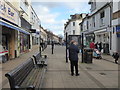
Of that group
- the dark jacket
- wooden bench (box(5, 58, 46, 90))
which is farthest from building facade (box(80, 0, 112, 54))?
wooden bench (box(5, 58, 46, 90))

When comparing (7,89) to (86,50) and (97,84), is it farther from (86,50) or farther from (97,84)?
(86,50)

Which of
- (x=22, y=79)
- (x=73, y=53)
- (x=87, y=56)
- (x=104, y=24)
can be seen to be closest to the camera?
(x=22, y=79)

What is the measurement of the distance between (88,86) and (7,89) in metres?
2.93

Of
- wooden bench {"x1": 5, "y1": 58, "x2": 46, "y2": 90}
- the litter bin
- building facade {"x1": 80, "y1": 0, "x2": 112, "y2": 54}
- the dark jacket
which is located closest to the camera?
wooden bench {"x1": 5, "y1": 58, "x2": 46, "y2": 90}

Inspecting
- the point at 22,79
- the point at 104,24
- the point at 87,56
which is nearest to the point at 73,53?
the point at 22,79

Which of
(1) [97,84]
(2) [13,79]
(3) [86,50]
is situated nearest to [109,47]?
(3) [86,50]

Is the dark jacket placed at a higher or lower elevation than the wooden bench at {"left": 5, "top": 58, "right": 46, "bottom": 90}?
higher

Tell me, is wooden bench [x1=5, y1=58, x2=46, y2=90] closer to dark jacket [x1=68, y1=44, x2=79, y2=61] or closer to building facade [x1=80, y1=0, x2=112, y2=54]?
dark jacket [x1=68, y1=44, x2=79, y2=61]

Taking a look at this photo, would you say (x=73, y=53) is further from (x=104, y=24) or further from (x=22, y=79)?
(x=104, y=24)

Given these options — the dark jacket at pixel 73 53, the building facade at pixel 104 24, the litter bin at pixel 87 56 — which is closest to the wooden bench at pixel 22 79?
the dark jacket at pixel 73 53

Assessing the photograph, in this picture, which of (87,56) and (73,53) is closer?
(73,53)

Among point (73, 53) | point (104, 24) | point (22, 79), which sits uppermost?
point (104, 24)

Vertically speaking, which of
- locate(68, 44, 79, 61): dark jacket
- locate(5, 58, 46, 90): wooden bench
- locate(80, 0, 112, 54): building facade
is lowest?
locate(5, 58, 46, 90): wooden bench

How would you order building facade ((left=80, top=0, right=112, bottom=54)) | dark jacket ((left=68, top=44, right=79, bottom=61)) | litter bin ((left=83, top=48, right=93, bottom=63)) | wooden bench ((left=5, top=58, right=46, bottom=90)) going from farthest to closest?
building facade ((left=80, top=0, right=112, bottom=54)) → litter bin ((left=83, top=48, right=93, bottom=63)) → dark jacket ((left=68, top=44, right=79, bottom=61)) → wooden bench ((left=5, top=58, right=46, bottom=90))
